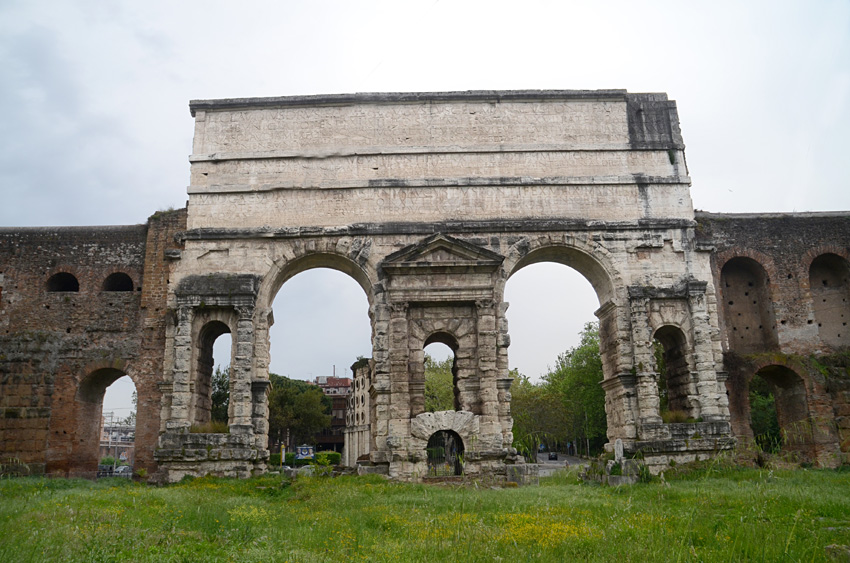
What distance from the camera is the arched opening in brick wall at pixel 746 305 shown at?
67.8 feet

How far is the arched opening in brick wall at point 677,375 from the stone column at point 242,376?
10474 millimetres

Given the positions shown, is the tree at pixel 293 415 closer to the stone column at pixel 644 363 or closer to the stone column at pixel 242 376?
the stone column at pixel 242 376

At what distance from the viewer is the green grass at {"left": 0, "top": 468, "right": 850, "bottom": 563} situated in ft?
21.0

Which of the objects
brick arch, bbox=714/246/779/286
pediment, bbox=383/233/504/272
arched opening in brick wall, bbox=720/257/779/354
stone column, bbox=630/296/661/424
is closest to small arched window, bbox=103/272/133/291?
pediment, bbox=383/233/504/272

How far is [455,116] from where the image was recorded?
19016 mm

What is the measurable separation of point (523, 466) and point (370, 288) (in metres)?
6.07

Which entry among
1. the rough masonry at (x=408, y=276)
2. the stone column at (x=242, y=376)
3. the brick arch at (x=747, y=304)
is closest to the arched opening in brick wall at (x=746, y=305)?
the brick arch at (x=747, y=304)

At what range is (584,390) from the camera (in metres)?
33.9

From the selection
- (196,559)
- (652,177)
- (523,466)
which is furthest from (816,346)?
(196,559)

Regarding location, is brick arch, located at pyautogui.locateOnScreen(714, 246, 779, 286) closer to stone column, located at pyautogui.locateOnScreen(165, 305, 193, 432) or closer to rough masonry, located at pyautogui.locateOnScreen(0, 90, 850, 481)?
rough masonry, located at pyautogui.locateOnScreen(0, 90, 850, 481)

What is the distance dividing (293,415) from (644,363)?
103 feet

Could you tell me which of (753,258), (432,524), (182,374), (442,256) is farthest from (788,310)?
(182,374)

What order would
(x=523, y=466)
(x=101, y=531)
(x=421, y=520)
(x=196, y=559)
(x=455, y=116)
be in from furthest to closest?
(x=455, y=116) < (x=523, y=466) < (x=421, y=520) < (x=101, y=531) < (x=196, y=559)

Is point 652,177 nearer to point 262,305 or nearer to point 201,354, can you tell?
point 262,305
